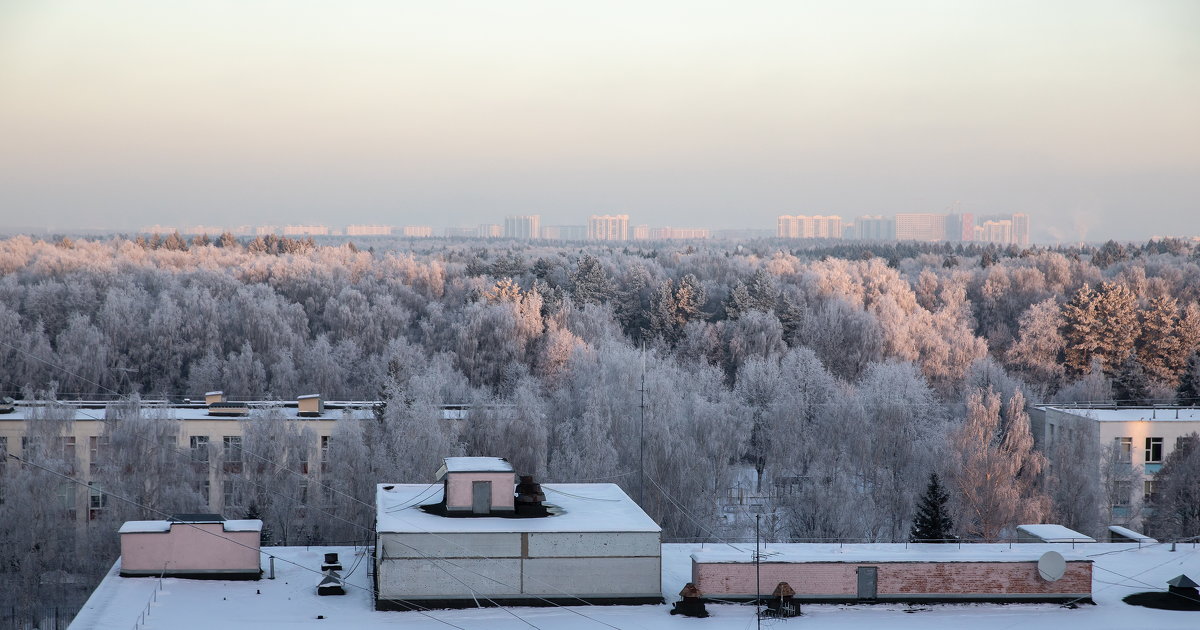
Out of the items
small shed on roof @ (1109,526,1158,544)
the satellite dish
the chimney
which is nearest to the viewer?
the satellite dish

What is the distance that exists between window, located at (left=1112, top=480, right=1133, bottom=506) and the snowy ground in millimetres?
12553

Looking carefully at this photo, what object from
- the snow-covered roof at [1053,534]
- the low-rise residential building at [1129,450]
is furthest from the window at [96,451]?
the low-rise residential building at [1129,450]

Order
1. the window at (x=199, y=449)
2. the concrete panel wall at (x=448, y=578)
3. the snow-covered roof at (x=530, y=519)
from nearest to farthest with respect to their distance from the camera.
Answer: the concrete panel wall at (x=448, y=578) < the snow-covered roof at (x=530, y=519) < the window at (x=199, y=449)

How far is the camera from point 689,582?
1470cm

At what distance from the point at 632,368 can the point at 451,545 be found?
22.1 metres

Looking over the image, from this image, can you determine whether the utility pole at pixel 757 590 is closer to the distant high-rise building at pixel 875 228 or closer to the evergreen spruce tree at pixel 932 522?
the evergreen spruce tree at pixel 932 522

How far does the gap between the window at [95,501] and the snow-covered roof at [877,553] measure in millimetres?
14675

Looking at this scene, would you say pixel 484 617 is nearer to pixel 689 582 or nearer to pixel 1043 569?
pixel 689 582

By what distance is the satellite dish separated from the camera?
1428cm

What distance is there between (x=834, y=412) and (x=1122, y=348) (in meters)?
16.0

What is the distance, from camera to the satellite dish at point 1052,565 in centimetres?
1428

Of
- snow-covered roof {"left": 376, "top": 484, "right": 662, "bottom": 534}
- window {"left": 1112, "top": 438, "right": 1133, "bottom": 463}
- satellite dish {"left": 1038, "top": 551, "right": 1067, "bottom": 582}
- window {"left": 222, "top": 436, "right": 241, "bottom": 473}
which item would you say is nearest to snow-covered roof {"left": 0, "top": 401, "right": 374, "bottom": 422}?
window {"left": 222, "top": 436, "right": 241, "bottom": 473}

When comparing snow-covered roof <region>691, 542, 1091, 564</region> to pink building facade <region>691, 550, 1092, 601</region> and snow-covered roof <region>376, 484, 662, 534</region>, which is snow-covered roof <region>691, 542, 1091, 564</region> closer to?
pink building facade <region>691, 550, 1092, 601</region>

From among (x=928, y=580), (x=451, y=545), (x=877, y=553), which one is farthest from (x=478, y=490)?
(x=928, y=580)
